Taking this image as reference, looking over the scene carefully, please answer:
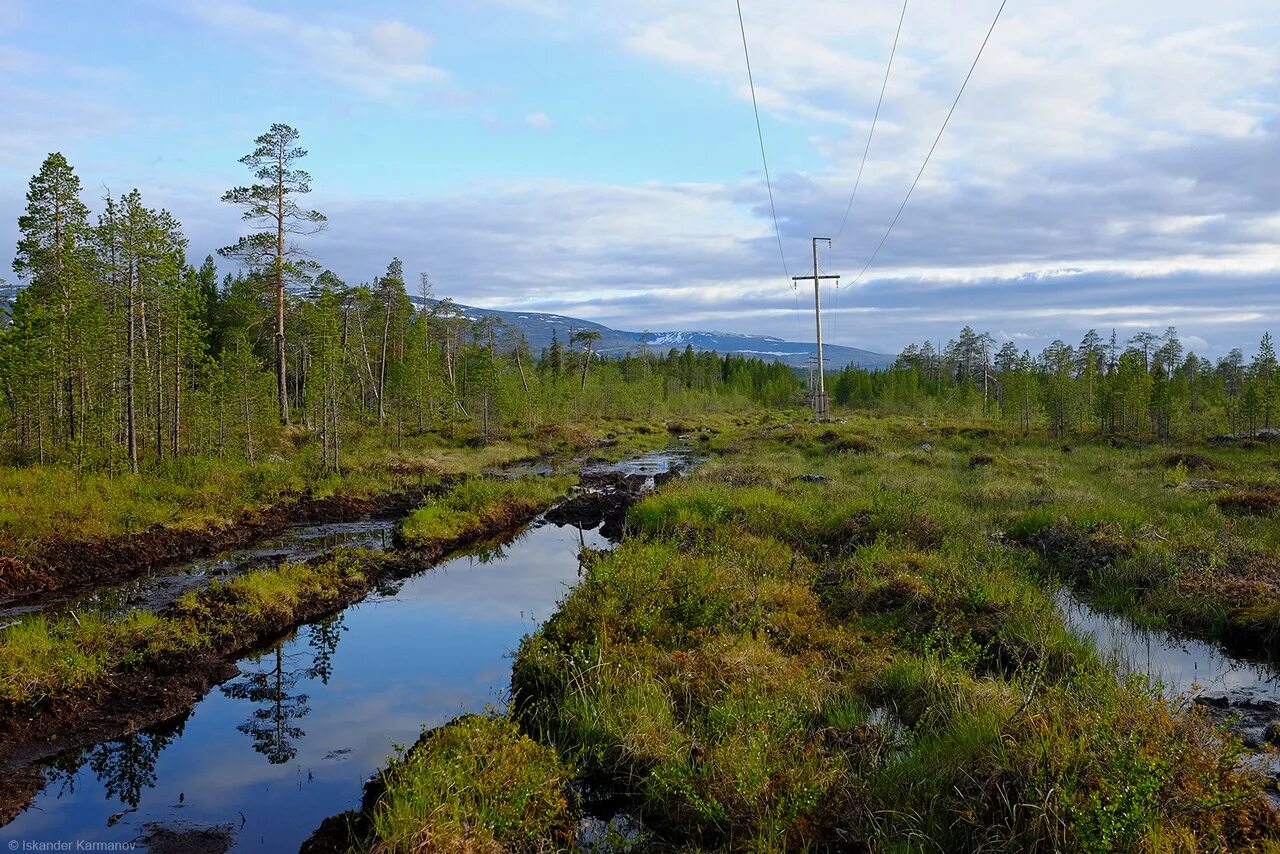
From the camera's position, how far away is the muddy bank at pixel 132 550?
50.3 ft

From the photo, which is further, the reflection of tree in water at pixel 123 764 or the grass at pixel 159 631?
the grass at pixel 159 631

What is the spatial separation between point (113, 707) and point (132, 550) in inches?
375

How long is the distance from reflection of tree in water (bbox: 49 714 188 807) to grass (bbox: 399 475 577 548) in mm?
10392

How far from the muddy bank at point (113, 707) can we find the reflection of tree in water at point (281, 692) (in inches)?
18.3

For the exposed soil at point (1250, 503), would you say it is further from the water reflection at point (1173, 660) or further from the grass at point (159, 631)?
the grass at point (159, 631)

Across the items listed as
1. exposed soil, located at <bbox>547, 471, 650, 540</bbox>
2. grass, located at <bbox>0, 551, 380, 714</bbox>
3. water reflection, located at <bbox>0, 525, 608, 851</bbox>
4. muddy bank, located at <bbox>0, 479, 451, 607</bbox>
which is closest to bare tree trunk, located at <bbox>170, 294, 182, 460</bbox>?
muddy bank, located at <bbox>0, 479, 451, 607</bbox>

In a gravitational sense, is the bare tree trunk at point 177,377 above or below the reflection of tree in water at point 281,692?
above

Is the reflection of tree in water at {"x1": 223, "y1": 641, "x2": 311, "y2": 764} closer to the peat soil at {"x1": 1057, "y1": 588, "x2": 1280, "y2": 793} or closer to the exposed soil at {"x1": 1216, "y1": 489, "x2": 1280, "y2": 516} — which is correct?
the peat soil at {"x1": 1057, "y1": 588, "x2": 1280, "y2": 793}

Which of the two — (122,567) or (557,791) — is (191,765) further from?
(122,567)

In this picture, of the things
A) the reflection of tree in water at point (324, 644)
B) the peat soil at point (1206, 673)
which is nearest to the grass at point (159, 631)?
the reflection of tree in water at point (324, 644)

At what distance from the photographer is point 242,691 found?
36.3ft

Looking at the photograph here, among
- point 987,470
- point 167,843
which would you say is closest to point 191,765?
point 167,843

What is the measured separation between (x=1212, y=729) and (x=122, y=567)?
20362 mm

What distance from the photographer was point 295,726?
9.94 metres
